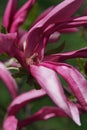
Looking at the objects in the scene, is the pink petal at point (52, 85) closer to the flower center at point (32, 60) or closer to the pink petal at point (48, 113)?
the flower center at point (32, 60)

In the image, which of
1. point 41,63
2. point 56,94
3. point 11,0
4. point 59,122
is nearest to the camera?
point 56,94

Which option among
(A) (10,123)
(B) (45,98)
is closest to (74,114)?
(A) (10,123)

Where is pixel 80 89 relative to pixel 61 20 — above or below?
below

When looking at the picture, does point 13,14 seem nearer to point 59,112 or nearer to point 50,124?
point 59,112

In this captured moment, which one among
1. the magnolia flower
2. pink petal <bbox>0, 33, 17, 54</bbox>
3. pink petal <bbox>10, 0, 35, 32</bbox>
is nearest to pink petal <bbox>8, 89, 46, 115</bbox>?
the magnolia flower

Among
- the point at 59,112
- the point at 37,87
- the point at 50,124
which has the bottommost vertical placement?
the point at 50,124

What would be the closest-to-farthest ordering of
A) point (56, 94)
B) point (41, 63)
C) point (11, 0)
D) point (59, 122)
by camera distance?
1. point (56, 94)
2. point (41, 63)
3. point (11, 0)
4. point (59, 122)

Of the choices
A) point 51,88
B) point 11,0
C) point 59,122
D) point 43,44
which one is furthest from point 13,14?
point 59,122
